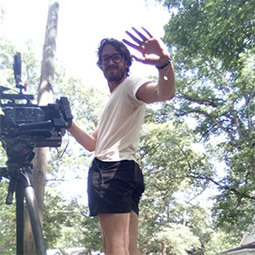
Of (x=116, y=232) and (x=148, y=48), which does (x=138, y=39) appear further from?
(x=116, y=232)

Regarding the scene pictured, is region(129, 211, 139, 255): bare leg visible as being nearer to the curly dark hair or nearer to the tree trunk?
the curly dark hair

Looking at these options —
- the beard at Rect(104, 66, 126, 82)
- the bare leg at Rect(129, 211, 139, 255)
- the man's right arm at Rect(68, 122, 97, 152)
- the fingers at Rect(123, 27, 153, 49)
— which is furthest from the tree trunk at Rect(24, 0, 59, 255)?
the fingers at Rect(123, 27, 153, 49)

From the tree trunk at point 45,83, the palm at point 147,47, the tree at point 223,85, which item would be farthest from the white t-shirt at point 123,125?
the tree at point 223,85

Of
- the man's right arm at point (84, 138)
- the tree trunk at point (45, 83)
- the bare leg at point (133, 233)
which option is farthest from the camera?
the tree trunk at point (45, 83)

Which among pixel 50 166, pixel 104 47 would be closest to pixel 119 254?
pixel 104 47

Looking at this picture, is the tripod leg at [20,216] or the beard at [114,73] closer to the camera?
the tripod leg at [20,216]

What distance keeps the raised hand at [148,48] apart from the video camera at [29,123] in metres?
0.31

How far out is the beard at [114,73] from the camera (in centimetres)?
123

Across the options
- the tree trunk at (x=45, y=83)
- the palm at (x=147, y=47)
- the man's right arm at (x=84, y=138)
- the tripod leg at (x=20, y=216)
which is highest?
the tree trunk at (x=45, y=83)

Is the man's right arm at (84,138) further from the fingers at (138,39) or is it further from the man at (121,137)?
the fingers at (138,39)

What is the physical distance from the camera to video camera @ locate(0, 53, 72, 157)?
3.48 ft

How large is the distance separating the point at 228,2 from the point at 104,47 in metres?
3.31

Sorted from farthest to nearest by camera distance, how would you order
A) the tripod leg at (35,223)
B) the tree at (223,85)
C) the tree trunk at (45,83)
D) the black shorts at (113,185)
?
the tree at (223,85), the tree trunk at (45,83), the black shorts at (113,185), the tripod leg at (35,223)

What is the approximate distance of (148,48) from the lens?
3.36ft
